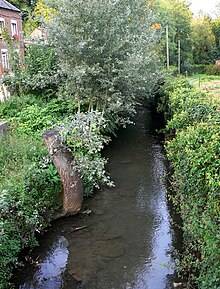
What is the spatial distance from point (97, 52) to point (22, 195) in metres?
6.65

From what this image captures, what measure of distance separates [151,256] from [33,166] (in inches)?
114

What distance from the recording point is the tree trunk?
6637mm

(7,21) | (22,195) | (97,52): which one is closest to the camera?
(22,195)

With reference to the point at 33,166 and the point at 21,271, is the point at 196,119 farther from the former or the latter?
the point at 21,271

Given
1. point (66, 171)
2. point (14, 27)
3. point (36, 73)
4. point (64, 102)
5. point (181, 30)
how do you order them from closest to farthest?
point (66, 171) < point (64, 102) < point (36, 73) < point (14, 27) < point (181, 30)

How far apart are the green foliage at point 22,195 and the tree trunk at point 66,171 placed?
0.24 m

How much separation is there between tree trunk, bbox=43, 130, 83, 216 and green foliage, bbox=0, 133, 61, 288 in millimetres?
235

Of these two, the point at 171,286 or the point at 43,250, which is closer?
the point at 171,286

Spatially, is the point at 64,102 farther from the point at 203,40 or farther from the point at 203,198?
the point at 203,40

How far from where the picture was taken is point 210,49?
50.0m

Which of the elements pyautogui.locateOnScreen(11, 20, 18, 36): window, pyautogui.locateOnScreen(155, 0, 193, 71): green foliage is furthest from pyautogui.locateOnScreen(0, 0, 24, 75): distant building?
pyautogui.locateOnScreen(155, 0, 193, 71): green foliage

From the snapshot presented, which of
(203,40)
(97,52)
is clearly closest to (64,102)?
(97,52)

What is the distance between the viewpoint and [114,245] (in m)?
6.56

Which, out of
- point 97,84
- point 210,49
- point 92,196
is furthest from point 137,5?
point 210,49
